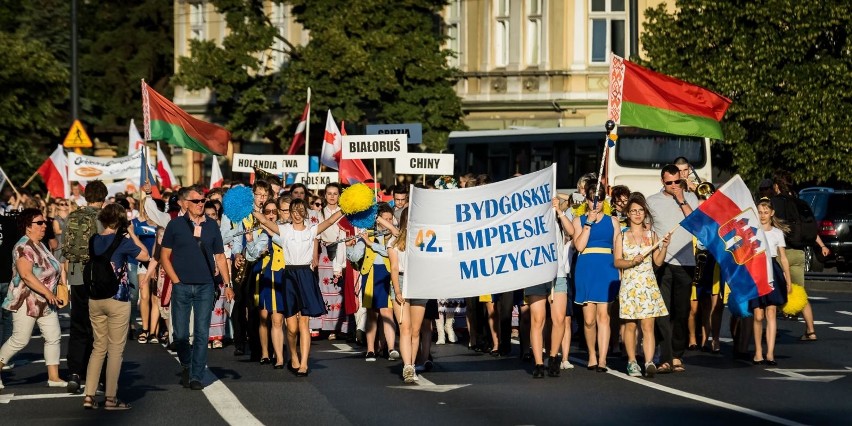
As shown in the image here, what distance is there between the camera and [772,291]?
701 inches

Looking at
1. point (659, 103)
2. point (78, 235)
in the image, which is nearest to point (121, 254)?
point (78, 235)

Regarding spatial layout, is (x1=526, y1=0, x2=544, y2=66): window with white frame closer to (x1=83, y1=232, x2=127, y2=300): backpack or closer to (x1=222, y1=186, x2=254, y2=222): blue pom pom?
(x1=222, y1=186, x2=254, y2=222): blue pom pom

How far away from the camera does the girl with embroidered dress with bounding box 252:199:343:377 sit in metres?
17.3

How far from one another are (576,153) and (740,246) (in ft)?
68.6

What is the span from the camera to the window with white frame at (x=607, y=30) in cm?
5047

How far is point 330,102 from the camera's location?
46.1 m

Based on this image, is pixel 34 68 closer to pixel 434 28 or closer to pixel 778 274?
pixel 434 28

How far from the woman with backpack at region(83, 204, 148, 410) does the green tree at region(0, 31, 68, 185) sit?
39.1m

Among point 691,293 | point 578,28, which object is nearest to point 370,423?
point 691,293

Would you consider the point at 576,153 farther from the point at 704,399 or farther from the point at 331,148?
the point at 704,399

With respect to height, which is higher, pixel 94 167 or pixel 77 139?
pixel 77 139

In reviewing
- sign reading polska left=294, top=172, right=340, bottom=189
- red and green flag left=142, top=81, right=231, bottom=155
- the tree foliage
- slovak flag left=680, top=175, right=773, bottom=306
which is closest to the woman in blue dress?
slovak flag left=680, top=175, right=773, bottom=306

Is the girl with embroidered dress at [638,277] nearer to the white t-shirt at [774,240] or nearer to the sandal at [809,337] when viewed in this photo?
the white t-shirt at [774,240]

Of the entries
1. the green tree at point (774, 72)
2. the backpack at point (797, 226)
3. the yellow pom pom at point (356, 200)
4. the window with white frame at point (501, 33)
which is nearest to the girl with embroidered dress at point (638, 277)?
the yellow pom pom at point (356, 200)
